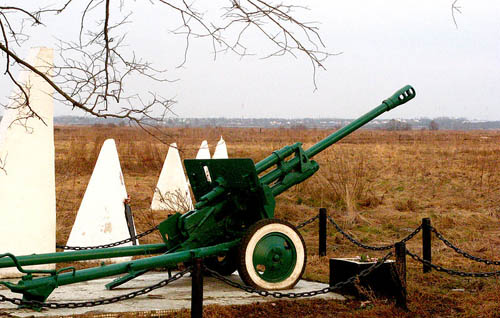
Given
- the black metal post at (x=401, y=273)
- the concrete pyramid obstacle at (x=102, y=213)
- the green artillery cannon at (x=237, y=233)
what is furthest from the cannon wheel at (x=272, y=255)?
the concrete pyramid obstacle at (x=102, y=213)

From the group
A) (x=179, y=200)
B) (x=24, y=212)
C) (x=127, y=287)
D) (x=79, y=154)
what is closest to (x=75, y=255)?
(x=127, y=287)

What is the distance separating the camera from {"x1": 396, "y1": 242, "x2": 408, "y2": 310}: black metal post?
6.02m

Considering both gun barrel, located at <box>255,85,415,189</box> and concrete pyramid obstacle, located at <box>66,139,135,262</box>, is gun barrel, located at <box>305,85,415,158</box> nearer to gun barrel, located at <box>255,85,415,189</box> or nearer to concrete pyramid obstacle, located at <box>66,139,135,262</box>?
gun barrel, located at <box>255,85,415,189</box>

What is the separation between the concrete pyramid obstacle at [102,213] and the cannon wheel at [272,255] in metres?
2.62

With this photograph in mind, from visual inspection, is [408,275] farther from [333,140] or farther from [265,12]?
[265,12]

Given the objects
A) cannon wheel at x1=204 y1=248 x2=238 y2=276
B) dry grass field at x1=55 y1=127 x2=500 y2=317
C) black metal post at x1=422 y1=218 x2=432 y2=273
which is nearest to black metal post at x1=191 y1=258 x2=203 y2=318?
dry grass field at x1=55 y1=127 x2=500 y2=317

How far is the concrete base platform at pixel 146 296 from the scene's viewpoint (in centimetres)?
581

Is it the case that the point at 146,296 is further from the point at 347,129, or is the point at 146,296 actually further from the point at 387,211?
the point at 387,211

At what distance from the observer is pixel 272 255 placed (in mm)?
6559

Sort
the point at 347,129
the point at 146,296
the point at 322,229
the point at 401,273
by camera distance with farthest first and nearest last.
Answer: the point at 322,229 < the point at 347,129 < the point at 146,296 < the point at 401,273

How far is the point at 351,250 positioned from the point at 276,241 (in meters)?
3.38

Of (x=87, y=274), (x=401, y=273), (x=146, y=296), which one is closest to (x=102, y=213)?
(x=146, y=296)

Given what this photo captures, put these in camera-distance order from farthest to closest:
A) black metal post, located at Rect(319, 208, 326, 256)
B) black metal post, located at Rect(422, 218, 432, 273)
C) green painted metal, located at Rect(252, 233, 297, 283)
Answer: black metal post, located at Rect(319, 208, 326, 256) < black metal post, located at Rect(422, 218, 432, 273) < green painted metal, located at Rect(252, 233, 297, 283)

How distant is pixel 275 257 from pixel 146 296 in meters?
1.25
